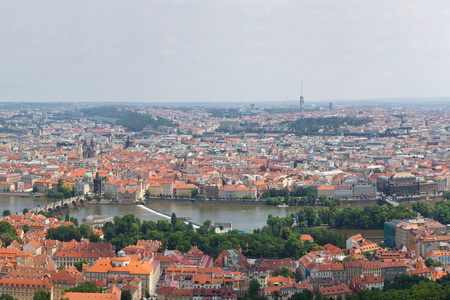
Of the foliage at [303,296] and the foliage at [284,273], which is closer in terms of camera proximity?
the foliage at [303,296]

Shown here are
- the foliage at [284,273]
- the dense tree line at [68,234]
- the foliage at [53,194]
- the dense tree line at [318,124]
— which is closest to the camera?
the foliage at [284,273]

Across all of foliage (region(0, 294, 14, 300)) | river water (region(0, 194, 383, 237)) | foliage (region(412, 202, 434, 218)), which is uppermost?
foliage (region(0, 294, 14, 300))

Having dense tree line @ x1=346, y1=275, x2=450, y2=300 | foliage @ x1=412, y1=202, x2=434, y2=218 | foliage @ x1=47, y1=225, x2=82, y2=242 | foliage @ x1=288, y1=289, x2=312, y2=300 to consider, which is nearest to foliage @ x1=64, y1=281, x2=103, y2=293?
foliage @ x1=288, y1=289, x2=312, y2=300

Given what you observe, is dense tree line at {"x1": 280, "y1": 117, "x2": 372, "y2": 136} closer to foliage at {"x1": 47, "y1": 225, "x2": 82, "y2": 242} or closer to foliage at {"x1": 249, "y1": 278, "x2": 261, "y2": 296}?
foliage at {"x1": 47, "y1": 225, "x2": 82, "y2": 242}

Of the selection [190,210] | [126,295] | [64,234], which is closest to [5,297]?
[126,295]

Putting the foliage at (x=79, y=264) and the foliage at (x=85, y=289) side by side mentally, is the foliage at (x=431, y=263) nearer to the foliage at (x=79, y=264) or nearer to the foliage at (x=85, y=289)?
the foliage at (x=85, y=289)

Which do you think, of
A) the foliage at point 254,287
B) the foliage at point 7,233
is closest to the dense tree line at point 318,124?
the foliage at point 7,233
